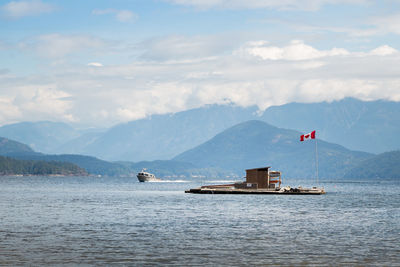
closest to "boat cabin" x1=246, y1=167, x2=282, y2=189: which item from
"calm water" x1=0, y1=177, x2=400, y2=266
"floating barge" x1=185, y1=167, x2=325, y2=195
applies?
"floating barge" x1=185, y1=167, x2=325, y2=195

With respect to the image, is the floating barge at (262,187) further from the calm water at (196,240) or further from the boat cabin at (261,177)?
the calm water at (196,240)

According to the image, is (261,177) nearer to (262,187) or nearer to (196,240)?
(262,187)

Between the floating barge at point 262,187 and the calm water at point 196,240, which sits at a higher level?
the floating barge at point 262,187

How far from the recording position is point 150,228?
2837 inches

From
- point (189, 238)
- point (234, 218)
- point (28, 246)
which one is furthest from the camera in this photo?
point (234, 218)

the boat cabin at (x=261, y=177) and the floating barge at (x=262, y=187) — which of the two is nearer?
the floating barge at (x=262, y=187)

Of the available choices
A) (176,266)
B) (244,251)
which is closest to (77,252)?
(176,266)

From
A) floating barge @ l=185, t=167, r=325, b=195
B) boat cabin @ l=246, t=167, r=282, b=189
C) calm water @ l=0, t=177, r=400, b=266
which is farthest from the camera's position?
boat cabin @ l=246, t=167, r=282, b=189

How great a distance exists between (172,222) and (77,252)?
3070 centimetres

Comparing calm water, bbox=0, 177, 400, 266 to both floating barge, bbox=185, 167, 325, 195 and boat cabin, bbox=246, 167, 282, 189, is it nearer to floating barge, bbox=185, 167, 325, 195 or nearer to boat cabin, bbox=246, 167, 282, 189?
floating barge, bbox=185, 167, 325, 195

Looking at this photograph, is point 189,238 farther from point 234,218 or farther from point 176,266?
point 234,218

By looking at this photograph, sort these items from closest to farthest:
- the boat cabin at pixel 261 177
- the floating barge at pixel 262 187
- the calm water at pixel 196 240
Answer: the calm water at pixel 196 240 → the floating barge at pixel 262 187 → the boat cabin at pixel 261 177

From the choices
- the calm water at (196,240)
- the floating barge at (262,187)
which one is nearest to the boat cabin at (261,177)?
the floating barge at (262,187)

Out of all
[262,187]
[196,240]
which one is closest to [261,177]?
[262,187]
